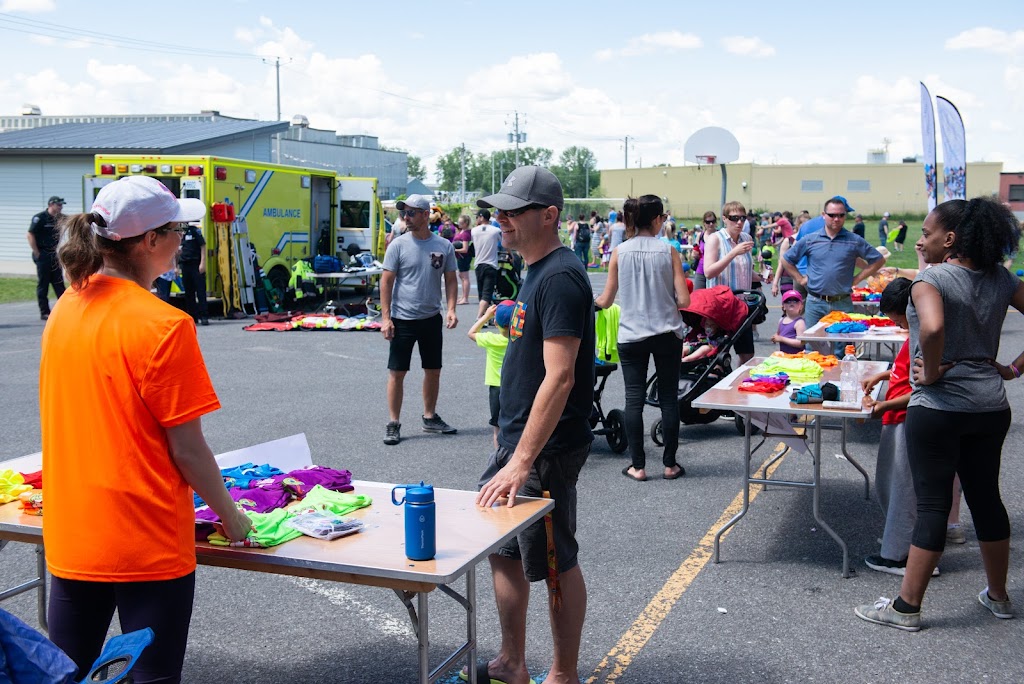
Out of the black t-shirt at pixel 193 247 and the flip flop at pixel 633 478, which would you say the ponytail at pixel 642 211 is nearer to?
the flip flop at pixel 633 478

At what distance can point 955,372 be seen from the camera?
4.23 meters

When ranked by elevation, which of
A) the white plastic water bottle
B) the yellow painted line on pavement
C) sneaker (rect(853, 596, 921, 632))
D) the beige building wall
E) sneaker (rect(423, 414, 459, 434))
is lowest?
the yellow painted line on pavement

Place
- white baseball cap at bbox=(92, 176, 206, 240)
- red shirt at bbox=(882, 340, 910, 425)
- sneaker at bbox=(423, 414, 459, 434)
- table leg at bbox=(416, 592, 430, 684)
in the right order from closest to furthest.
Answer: white baseball cap at bbox=(92, 176, 206, 240)
table leg at bbox=(416, 592, 430, 684)
red shirt at bbox=(882, 340, 910, 425)
sneaker at bbox=(423, 414, 459, 434)

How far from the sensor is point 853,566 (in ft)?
17.1

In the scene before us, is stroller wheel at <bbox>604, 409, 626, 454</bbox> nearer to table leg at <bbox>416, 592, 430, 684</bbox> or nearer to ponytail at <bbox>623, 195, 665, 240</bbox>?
ponytail at <bbox>623, 195, 665, 240</bbox>

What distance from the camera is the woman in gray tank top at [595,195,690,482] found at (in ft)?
22.1

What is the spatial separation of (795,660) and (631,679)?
709mm

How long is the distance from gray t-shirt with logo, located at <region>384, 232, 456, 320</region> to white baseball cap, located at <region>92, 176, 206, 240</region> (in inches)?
202

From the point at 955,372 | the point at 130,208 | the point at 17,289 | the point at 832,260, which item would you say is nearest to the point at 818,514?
the point at 955,372

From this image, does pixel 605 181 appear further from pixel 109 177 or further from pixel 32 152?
pixel 109 177

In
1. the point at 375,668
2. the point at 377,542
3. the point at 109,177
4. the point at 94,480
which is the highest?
the point at 109,177

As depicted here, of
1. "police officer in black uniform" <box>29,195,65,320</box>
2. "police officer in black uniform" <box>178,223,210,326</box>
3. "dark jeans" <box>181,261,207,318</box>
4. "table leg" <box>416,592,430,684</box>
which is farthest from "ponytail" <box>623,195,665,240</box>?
"police officer in black uniform" <box>29,195,65,320</box>

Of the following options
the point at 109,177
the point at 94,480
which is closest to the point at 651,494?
the point at 94,480

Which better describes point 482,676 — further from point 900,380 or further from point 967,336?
point 900,380
